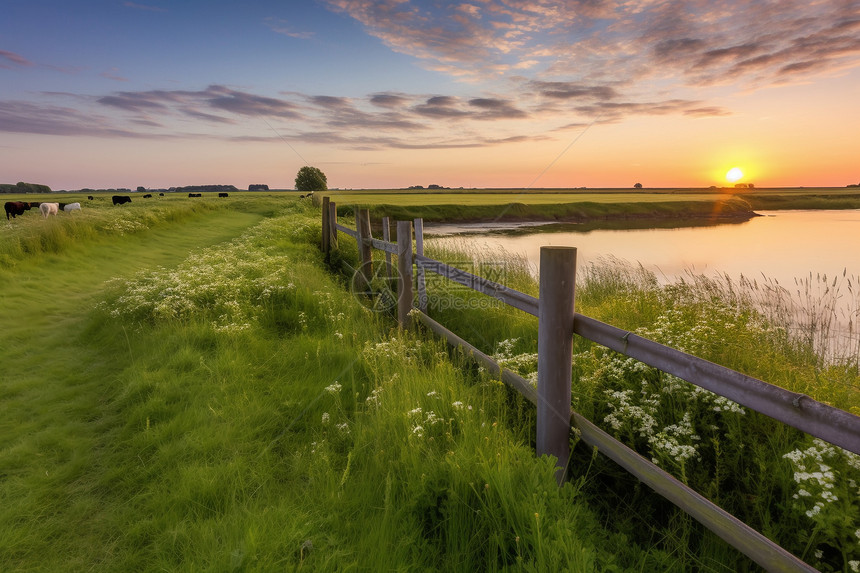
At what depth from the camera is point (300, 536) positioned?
104 inches

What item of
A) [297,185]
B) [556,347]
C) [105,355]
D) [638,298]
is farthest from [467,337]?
[297,185]

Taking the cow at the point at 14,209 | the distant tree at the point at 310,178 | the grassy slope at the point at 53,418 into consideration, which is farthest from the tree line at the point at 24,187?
the grassy slope at the point at 53,418

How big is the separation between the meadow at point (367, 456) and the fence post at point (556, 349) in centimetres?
28

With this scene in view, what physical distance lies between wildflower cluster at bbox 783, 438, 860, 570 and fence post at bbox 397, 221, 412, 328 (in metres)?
5.12

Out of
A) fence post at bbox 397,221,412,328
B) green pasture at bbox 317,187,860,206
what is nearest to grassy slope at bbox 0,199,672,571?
fence post at bbox 397,221,412,328

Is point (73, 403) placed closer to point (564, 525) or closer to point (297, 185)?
point (564, 525)

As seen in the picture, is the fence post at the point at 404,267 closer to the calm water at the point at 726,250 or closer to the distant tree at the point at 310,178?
the calm water at the point at 726,250

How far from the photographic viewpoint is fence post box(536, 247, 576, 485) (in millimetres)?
2971

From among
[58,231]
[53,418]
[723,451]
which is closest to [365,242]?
[53,418]

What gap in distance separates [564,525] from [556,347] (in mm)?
1181

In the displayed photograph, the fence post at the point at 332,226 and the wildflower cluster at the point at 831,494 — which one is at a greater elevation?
the fence post at the point at 332,226

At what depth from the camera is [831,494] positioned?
2.26m

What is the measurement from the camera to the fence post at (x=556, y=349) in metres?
2.97

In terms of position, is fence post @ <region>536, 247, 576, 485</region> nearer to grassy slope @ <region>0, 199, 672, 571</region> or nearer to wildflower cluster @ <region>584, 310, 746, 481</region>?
grassy slope @ <region>0, 199, 672, 571</region>
